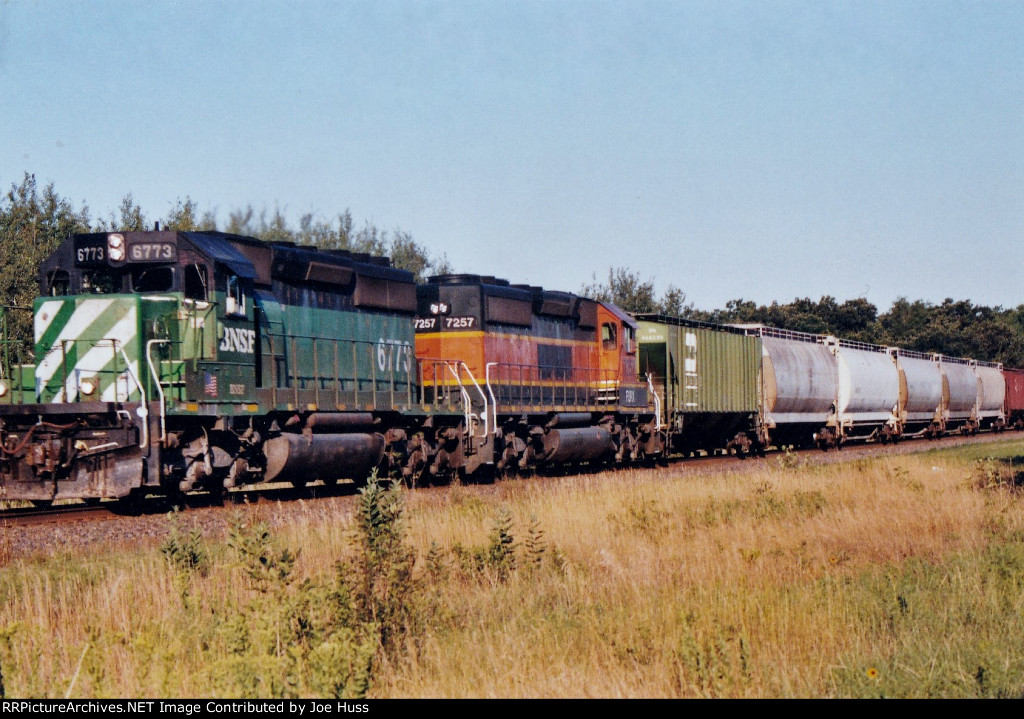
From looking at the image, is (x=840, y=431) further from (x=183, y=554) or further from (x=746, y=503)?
(x=183, y=554)

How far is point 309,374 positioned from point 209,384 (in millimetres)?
2560

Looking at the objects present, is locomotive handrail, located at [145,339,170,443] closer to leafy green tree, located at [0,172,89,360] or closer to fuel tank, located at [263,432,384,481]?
fuel tank, located at [263,432,384,481]

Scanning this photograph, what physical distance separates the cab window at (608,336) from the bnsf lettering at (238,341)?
11.3m

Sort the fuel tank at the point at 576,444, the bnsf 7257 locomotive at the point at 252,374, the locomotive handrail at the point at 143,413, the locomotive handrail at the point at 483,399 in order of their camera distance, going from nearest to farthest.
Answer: the locomotive handrail at the point at 143,413 < the bnsf 7257 locomotive at the point at 252,374 < the locomotive handrail at the point at 483,399 < the fuel tank at the point at 576,444

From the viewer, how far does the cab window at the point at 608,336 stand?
25266 mm

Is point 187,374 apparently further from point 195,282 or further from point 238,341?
point 195,282

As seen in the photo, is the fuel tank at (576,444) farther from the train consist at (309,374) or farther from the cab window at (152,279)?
the cab window at (152,279)

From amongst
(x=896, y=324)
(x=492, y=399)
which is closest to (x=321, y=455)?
(x=492, y=399)

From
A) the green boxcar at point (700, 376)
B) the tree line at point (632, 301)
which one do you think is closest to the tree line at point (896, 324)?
the tree line at point (632, 301)

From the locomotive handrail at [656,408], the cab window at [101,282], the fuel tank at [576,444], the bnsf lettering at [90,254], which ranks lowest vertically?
the fuel tank at [576,444]

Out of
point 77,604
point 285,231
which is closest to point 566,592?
point 77,604

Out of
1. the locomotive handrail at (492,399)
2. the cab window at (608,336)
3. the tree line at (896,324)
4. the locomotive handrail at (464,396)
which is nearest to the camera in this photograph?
the locomotive handrail at (464,396)

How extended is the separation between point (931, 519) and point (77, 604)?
9758 mm

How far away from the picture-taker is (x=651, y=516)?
13.4 metres
